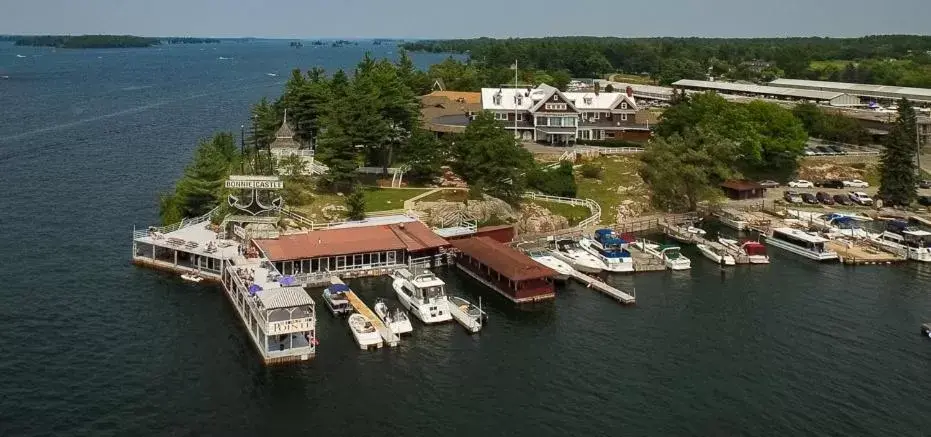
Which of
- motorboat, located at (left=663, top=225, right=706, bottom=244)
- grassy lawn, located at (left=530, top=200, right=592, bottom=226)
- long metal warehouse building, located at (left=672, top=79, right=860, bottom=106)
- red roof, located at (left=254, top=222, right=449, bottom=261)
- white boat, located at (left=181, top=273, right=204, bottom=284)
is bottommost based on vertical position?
white boat, located at (left=181, top=273, right=204, bottom=284)

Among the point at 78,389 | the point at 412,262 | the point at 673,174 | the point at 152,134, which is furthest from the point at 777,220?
the point at 152,134

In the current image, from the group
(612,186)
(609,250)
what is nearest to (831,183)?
(612,186)

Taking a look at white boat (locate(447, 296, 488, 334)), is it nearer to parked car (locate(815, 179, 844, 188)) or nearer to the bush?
the bush

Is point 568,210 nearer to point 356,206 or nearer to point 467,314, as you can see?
point 356,206

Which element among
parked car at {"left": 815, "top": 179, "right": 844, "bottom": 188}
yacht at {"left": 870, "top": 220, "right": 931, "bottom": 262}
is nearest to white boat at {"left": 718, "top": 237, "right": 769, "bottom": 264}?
yacht at {"left": 870, "top": 220, "right": 931, "bottom": 262}

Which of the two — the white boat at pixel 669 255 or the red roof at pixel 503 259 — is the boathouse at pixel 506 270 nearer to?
the red roof at pixel 503 259

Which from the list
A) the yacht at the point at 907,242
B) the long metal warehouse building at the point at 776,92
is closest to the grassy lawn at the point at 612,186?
the yacht at the point at 907,242

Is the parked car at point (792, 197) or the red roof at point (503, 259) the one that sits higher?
the parked car at point (792, 197)
